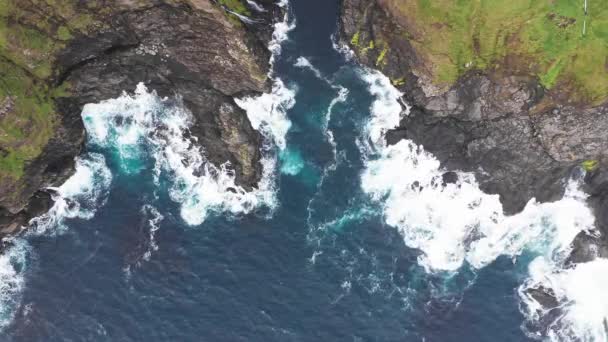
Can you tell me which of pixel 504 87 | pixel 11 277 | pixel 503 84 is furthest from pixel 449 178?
pixel 11 277

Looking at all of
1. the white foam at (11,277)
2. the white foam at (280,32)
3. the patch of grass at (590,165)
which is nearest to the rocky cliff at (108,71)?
the white foam at (280,32)

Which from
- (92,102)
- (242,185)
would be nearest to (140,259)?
(242,185)

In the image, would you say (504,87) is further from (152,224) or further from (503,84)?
(152,224)

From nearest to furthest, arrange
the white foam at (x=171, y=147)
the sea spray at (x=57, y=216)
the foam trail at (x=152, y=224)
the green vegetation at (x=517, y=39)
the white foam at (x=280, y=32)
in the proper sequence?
the green vegetation at (x=517, y=39) → the sea spray at (x=57, y=216) → the foam trail at (x=152, y=224) → the white foam at (x=171, y=147) → the white foam at (x=280, y=32)

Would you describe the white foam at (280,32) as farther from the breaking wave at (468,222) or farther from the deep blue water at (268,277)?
the breaking wave at (468,222)

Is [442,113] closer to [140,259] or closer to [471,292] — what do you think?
[471,292]

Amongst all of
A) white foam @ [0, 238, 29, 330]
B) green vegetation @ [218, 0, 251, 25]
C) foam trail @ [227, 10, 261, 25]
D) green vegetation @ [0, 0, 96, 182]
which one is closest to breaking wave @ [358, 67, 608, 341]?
foam trail @ [227, 10, 261, 25]
